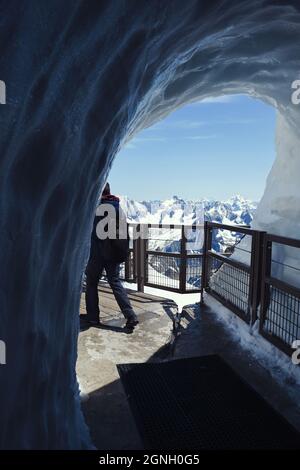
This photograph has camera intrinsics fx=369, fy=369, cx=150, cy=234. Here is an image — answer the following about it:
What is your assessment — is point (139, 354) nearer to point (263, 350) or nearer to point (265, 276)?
point (263, 350)

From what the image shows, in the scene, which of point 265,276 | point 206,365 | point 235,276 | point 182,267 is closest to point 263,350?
point 206,365

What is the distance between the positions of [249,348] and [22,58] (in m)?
4.52

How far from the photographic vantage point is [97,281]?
210 inches

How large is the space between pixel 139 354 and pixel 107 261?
1.37 metres

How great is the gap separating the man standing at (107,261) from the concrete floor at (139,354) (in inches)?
10.9

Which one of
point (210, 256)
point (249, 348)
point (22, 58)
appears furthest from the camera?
point (210, 256)

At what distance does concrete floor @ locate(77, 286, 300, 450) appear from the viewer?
3.28 metres

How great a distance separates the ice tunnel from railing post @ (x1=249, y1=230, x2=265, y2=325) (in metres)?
2.64

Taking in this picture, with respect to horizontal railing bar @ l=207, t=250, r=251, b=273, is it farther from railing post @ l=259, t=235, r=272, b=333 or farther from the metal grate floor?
the metal grate floor

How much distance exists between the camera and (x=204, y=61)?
159 inches

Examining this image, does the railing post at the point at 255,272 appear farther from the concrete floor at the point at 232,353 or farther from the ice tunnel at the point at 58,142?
the ice tunnel at the point at 58,142

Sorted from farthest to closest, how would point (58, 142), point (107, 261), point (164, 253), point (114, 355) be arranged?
1. point (164, 253)
2. point (107, 261)
3. point (114, 355)
4. point (58, 142)
